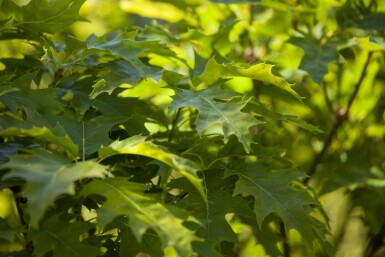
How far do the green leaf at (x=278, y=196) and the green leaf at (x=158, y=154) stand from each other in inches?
7.4

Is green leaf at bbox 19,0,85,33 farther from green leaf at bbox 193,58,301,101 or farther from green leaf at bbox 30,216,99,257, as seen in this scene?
green leaf at bbox 30,216,99,257

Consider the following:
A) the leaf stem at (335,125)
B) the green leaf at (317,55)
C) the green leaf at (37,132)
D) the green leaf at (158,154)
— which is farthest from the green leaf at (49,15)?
the leaf stem at (335,125)

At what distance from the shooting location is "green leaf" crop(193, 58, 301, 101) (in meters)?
1.12

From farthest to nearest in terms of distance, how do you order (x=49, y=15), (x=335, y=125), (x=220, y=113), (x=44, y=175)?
(x=335, y=125) → (x=49, y=15) → (x=220, y=113) → (x=44, y=175)

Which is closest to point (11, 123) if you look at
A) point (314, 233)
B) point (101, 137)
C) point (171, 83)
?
point (101, 137)

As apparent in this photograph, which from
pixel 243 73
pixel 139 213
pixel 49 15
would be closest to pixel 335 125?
pixel 243 73

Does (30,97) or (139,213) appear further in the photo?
(30,97)

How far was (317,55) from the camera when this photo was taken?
1.49 m

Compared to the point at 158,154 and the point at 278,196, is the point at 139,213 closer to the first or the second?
the point at 158,154

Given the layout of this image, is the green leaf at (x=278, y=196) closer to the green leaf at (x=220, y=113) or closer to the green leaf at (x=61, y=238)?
the green leaf at (x=220, y=113)

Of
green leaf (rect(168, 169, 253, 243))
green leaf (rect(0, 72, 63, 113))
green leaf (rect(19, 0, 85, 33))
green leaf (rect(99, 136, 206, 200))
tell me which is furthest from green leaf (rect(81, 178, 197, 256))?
green leaf (rect(19, 0, 85, 33))

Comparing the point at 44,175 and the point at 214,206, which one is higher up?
the point at 44,175

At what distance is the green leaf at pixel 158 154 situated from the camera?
0.90 m

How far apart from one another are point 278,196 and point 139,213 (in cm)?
34
